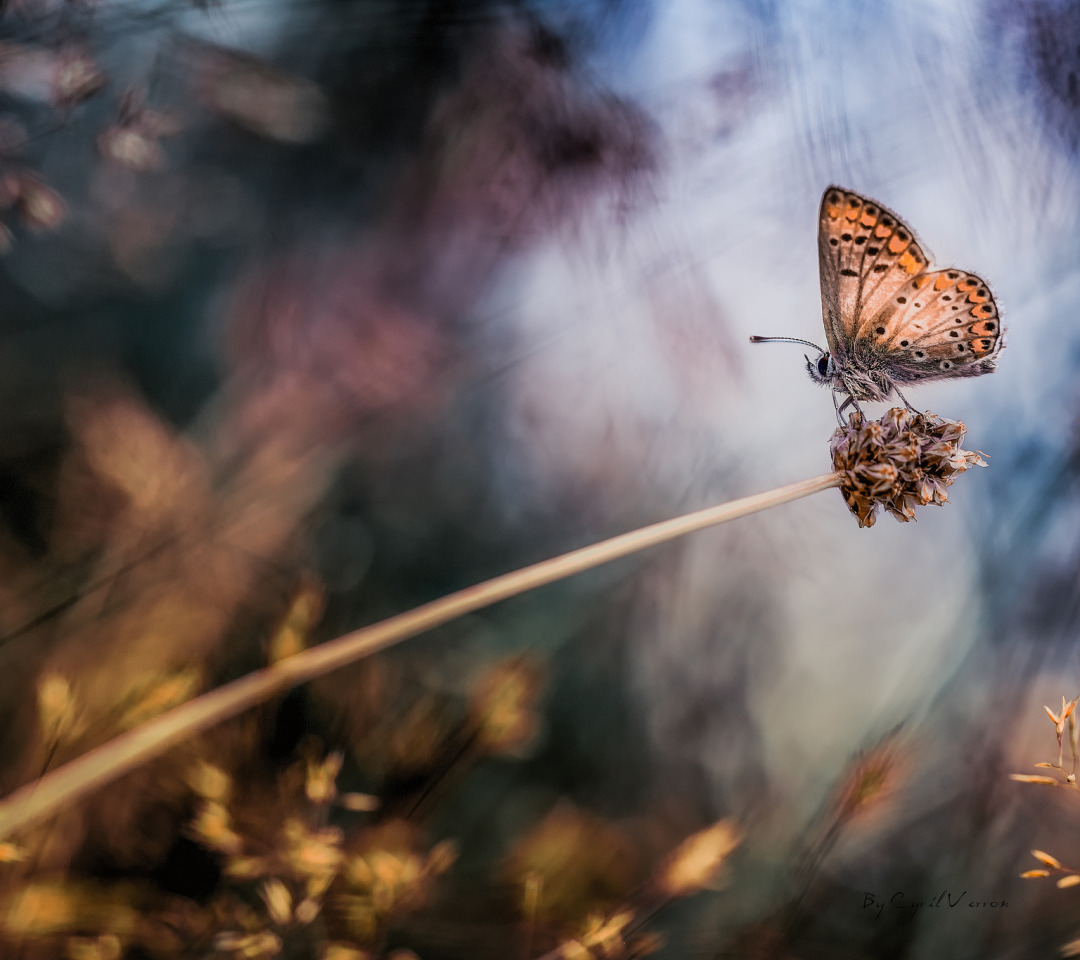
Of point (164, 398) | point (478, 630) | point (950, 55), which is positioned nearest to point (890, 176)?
point (950, 55)

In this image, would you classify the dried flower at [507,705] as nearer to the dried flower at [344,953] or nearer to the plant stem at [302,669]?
the dried flower at [344,953]

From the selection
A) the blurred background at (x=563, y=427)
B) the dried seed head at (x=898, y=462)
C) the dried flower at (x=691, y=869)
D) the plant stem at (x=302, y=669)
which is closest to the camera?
the plant stem at (x=302, y=669)

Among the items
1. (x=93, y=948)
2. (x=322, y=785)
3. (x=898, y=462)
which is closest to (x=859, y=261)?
(x=898, y=462)

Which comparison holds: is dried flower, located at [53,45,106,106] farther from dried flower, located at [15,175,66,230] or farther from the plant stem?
the plant stem

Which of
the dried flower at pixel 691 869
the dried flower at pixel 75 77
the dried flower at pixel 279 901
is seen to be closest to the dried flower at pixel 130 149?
the dried flower at pixel 75 77

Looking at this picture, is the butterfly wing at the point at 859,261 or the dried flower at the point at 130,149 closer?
the butterfly wing at the point at 859,261

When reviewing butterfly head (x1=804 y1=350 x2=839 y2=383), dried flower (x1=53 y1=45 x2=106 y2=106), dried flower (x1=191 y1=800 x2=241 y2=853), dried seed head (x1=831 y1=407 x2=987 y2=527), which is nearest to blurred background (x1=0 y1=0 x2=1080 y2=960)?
dried flower (x1=53 y1=45 x2=106 y2=106)

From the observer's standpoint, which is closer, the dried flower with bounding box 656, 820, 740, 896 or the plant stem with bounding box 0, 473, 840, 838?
the plant stem with bounding box 0, 473, 840, 838
